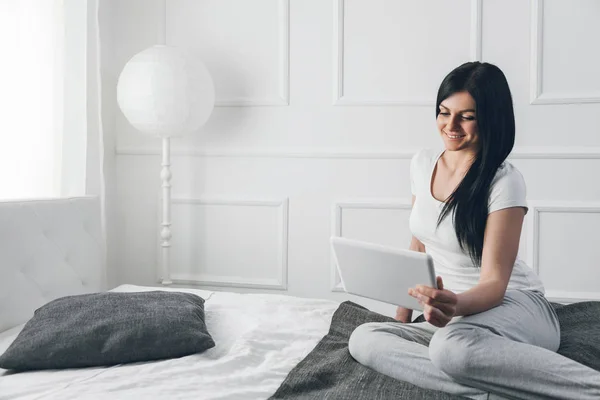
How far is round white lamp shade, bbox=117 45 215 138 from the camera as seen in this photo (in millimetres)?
2799

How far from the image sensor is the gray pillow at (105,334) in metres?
1.59

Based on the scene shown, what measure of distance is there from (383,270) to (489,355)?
291 millimetres

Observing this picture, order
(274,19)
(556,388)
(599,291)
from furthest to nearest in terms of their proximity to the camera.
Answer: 1. (274,19)
2. (599,291)
3. (556,388)

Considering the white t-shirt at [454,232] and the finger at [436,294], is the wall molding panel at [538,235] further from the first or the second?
the finger at [436,294]

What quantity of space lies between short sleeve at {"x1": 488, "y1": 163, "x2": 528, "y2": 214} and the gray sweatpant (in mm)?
233

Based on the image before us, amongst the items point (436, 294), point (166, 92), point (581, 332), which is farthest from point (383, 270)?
point (166, 92)

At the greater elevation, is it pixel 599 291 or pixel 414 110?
pixel 414 110

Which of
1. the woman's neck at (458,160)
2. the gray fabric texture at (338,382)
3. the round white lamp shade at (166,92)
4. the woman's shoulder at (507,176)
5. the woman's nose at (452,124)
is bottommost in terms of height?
the gray fabric texture at (338,382)

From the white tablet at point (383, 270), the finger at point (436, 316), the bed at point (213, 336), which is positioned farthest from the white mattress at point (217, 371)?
the finger at point (436, 316)

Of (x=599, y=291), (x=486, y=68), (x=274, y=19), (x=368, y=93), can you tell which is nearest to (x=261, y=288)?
(x=368, y=93)

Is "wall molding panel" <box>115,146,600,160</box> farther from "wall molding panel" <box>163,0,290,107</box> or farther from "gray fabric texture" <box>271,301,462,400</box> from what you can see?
"gray fabric texture" <box>271,301,462,400</box>

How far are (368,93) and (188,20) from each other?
935 millimetres

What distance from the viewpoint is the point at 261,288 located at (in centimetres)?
315

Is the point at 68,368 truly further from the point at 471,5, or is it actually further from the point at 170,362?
the point at 471,5
